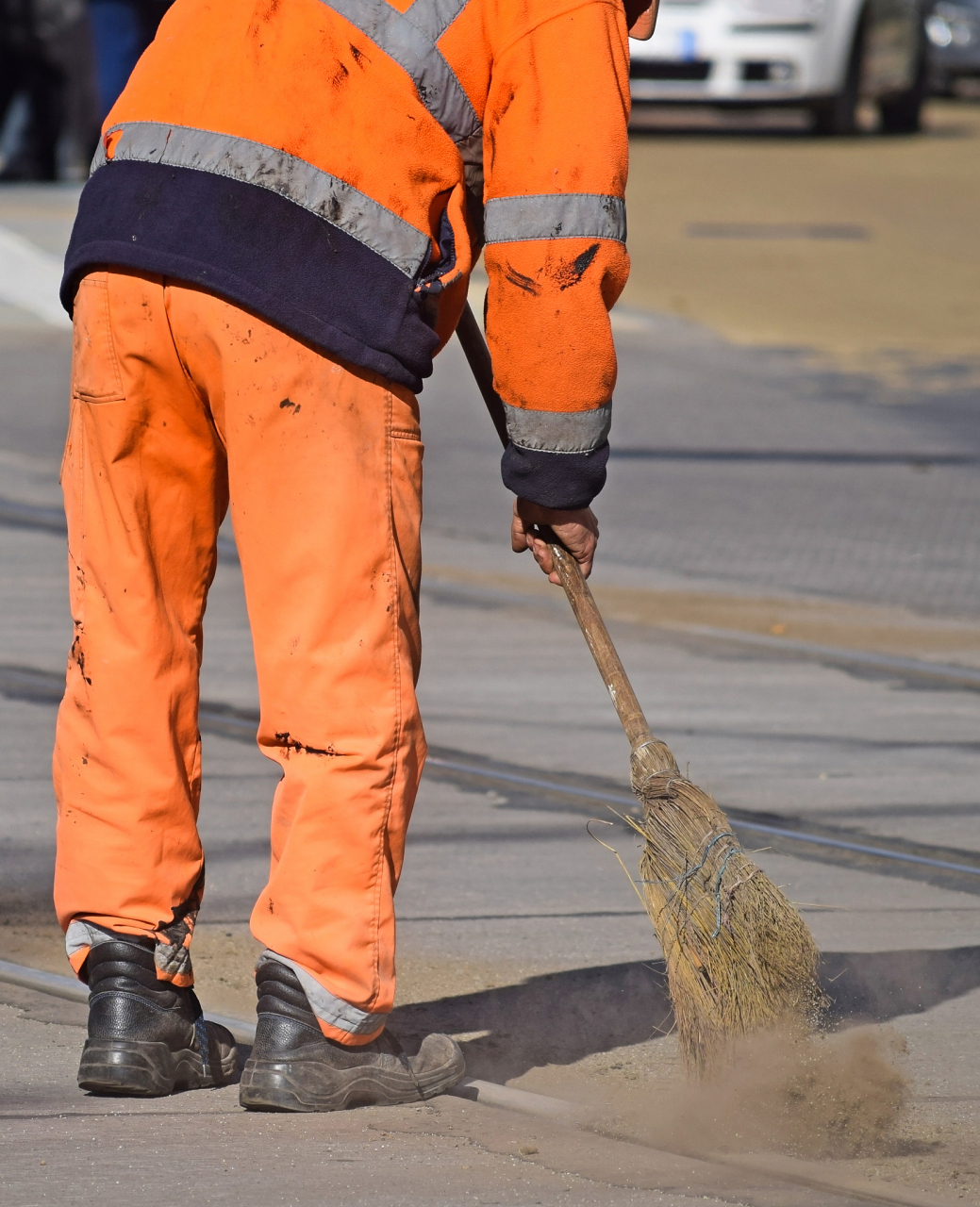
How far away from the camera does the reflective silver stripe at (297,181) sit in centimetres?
277

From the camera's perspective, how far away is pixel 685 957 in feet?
10.3

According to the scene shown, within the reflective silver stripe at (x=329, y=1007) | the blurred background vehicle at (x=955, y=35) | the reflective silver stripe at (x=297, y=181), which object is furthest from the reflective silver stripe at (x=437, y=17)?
the blurred background vehicle at (x=955, y=35)

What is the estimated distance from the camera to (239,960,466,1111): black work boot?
292 centimetres

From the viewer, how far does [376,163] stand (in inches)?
109

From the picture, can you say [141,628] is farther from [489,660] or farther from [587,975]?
[489,660]

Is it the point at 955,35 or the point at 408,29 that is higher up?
the point at 955,35

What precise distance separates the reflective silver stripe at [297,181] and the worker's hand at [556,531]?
0.44 m

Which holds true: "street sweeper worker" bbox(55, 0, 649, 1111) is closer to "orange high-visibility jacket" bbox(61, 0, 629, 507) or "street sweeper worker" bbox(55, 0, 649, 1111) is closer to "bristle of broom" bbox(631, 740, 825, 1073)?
"orange high-visibility jacket" bbox(61, 0, 629, 507)

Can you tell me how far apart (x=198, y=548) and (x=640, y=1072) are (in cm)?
109

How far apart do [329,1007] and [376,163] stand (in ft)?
3.85

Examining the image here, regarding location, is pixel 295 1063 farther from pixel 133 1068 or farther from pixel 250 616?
pixel 250 616

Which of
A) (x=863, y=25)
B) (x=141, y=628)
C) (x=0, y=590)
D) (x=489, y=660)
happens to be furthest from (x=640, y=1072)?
(x=863, y=25)

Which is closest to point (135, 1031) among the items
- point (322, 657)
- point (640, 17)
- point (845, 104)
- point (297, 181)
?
point (322, 657)

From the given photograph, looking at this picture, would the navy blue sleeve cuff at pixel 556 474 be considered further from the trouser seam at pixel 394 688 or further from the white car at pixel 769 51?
the white car at pixel 769 51
